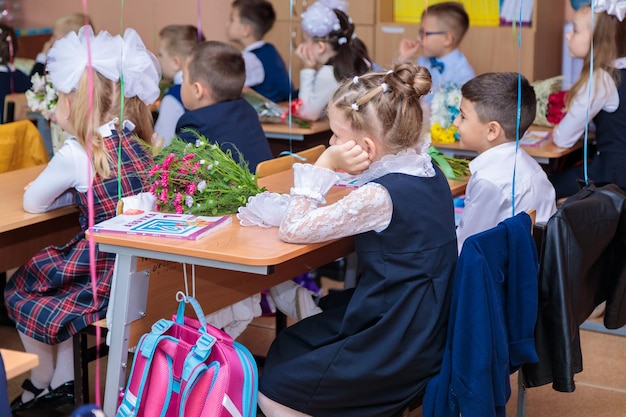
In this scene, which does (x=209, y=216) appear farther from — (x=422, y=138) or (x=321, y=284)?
(x=321, y=284)

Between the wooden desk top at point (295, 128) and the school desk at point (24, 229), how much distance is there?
1.18m

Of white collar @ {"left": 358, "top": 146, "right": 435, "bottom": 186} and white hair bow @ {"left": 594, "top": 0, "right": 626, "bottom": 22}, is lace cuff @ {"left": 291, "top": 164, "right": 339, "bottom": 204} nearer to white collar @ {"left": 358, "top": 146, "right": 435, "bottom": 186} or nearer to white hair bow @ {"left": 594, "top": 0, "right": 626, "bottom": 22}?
white collar @ {"left": 358, "top": 146, "right": 435, "bottom": 186}

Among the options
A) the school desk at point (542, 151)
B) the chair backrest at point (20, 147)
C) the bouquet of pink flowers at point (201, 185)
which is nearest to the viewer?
the bouquet of pink flowers at point (201, 185)

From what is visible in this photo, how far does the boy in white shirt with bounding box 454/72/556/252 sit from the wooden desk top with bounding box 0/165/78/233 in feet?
4.04

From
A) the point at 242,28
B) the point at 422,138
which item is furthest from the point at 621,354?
the point at 242,28

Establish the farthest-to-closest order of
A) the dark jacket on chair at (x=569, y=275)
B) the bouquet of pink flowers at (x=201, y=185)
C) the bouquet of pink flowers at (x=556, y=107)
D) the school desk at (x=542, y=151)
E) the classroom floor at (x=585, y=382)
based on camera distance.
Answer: the bouquet of pink flowers at (x=556, y=107)
the school desk at (x=542, y=151)
the classroom floor at (x=585, y=382)
the bouquet of pink flowers at (x=201, y=185)
the dark jacket on chair at (x=569, y=275)

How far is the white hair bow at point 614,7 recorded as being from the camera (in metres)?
3.78

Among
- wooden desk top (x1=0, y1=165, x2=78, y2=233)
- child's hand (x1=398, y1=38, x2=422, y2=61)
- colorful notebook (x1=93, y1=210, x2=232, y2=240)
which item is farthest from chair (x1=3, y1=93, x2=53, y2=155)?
colorful notebook (x1=93, y1=210, x2=232, y2=240)

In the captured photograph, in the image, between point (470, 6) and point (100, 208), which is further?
point (470, 6)

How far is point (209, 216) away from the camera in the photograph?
7.96ft

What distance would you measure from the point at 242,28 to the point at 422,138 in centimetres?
327

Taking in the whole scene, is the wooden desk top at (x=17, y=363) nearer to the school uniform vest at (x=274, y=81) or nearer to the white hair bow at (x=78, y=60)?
the white hair bow at (x=78, y=60)

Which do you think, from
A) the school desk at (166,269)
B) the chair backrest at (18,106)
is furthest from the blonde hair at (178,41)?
the school desk at (166,269)

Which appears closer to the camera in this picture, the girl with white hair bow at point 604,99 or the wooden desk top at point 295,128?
the girl with white hair bow at point 604,99
